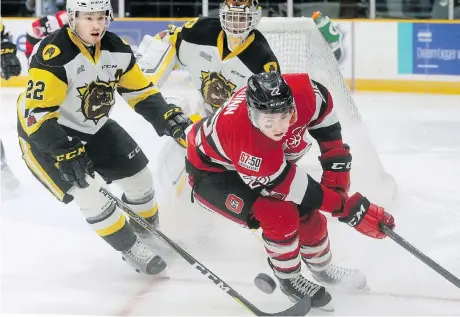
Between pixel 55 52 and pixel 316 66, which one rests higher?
pixel 55 52

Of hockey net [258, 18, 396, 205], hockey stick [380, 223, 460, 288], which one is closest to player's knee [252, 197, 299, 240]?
hockey stick [380, 223, 460, 288]

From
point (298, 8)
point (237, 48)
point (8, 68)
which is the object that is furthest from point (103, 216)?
point (298, 8)

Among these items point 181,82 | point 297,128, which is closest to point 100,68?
point 297,128

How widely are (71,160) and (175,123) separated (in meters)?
0.47

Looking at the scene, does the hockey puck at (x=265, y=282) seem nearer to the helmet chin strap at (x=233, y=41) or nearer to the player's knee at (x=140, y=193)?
the player's knee at (x=140, y=193)

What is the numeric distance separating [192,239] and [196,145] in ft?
2.73

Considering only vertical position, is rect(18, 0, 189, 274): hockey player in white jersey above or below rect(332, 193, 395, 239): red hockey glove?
above

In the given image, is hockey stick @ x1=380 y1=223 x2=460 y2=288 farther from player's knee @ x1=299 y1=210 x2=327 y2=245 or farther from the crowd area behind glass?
the crowd area behind glass

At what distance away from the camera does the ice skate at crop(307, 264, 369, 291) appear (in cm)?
264

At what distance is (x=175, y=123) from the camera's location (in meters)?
2.82

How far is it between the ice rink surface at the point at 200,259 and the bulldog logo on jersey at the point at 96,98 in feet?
1.94

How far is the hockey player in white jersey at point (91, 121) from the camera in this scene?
2.53m

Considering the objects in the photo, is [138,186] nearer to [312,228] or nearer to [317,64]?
[312,228]

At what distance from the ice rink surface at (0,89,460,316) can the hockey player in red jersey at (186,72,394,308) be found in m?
0.20
